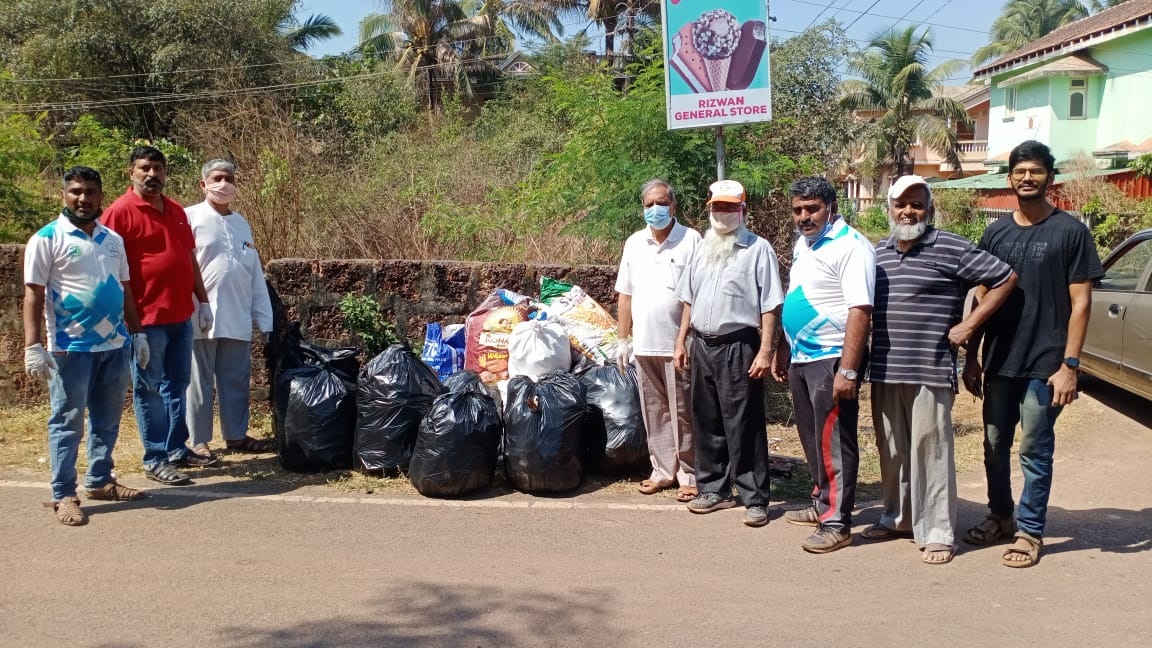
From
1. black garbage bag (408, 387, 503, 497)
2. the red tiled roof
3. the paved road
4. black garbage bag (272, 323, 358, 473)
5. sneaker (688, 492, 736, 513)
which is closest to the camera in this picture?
the paved road

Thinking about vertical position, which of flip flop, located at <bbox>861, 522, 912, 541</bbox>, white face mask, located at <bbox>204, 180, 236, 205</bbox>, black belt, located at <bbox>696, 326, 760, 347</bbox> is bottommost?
flip flop, located at <bbox>861, 522, 912, 541</bbox>

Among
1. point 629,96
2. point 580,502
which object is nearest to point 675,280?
point 580,502

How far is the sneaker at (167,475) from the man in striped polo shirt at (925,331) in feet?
13.7

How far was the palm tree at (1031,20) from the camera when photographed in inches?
2231

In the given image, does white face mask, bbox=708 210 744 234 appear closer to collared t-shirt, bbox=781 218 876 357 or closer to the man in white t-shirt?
collared t-shirt, bbox=781 218 876 357

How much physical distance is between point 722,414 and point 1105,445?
3.55m

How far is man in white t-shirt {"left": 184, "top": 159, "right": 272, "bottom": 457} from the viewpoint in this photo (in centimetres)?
632

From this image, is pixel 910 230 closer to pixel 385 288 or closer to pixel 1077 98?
pixel 385 288

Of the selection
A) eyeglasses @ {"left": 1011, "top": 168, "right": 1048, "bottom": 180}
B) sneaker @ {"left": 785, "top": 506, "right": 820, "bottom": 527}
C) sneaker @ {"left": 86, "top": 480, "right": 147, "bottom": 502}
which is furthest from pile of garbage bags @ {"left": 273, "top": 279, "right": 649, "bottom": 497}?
eyeglasses @ {"left": 1011, "top": 168, "right": 1048, "bottom": 180}

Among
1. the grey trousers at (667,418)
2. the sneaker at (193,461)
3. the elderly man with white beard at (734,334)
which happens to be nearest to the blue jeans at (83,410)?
the sneaker at (193,461)

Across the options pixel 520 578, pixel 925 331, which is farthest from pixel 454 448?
pixel 925 331

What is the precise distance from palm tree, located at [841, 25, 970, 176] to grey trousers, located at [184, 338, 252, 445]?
38.3 m

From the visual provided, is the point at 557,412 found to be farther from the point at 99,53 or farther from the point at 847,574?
the point at 99,53

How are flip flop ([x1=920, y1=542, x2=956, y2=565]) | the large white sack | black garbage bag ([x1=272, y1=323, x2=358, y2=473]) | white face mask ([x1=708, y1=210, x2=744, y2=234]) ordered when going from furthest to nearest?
the large white sack < black garbage bag ([x1=272, y1=323, x2=358, y2=473]) < white face mask ([x1=708, y1=210, x2=744, y2=234]) < flip flop ([x1=920, y1=542, x2=956, y2=565])
